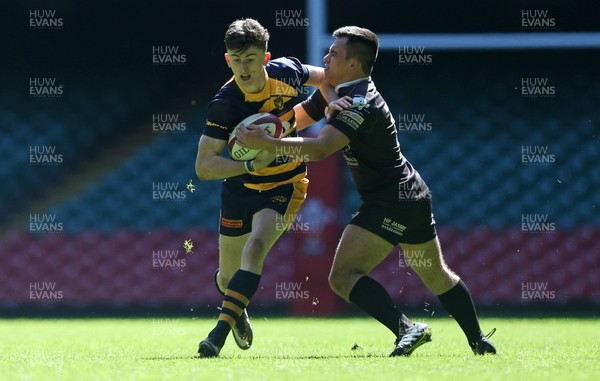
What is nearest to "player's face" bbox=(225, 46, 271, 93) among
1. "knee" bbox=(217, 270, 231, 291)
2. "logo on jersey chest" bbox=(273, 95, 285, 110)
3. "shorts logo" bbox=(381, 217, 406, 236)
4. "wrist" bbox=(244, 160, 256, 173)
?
"logo on jersey chest" bbox=(273, 95, 285, 110)

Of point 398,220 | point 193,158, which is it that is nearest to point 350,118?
point 398,220

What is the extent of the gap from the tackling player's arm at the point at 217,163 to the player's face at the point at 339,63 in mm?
580

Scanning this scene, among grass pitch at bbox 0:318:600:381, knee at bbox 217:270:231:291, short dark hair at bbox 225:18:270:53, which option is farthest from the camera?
knee at bbox 217:270:231:291

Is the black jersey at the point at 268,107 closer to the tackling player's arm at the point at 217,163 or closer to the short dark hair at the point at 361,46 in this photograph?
the tackling player's arm at the point at 217,163

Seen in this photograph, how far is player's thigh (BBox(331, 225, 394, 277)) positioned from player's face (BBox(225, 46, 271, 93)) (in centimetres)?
100

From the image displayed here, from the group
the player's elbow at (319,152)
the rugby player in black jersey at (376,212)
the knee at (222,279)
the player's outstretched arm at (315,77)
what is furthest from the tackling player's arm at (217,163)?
the knee at (222,279)

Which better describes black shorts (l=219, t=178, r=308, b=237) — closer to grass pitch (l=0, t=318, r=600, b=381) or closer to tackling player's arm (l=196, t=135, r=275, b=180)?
tackling player's arm (l=196, t=135, r=275, b=180)

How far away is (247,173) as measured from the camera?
6.22 metres

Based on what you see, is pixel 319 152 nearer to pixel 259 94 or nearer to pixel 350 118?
pixel 350 118

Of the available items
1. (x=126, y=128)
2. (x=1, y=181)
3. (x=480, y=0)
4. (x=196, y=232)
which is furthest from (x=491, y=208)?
(x=1, y=181)

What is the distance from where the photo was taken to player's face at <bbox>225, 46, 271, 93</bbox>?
5902mm

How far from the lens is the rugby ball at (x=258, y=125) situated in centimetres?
585

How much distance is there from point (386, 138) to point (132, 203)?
6.06 meters

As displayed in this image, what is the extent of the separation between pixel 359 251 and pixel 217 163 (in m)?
0.88
